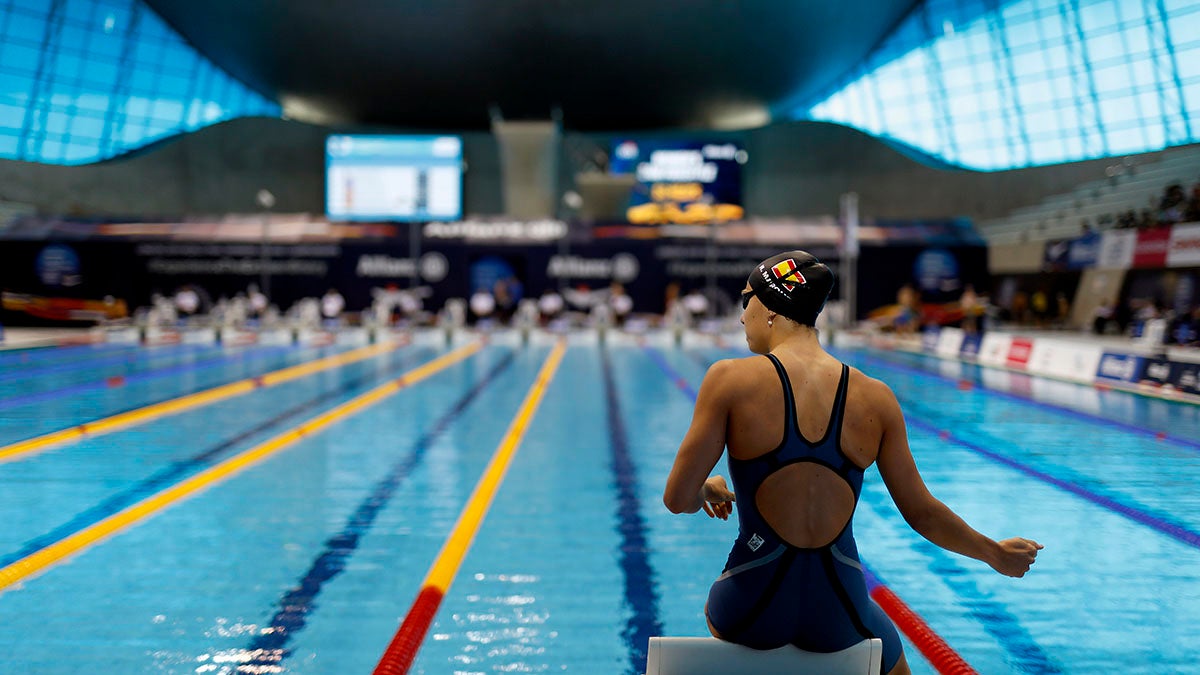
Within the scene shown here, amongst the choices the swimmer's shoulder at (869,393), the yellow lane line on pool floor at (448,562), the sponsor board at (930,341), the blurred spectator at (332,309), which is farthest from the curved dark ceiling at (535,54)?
the swimmer's shoulder at (869,393)

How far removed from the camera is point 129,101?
32.4m

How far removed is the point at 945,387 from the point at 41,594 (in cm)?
999

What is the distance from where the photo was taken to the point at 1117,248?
2092cm

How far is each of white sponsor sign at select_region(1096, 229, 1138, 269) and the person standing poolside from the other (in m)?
21.3

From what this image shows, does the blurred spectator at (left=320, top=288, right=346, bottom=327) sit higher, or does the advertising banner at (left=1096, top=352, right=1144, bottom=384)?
the blurred spectator at (left=320, top=288, right=346, bottom=327)

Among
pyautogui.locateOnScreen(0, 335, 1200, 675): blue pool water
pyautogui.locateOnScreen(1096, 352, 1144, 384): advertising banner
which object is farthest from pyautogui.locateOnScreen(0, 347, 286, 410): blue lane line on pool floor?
pyautogui.locateOnScreen(1096, 352, 1144, 384): advertising banner

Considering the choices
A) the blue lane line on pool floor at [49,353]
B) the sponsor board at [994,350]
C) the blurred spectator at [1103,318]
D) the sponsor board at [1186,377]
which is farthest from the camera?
the blurred spectator at [1103,318]

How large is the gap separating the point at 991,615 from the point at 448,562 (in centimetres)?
216

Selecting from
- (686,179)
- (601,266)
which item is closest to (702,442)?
(601,266)

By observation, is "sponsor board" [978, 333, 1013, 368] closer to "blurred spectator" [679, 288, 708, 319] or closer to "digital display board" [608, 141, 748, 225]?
"blurred spectator" [679, 288, 708, 319]

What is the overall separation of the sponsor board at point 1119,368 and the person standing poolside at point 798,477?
10967mm

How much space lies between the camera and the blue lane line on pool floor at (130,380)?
9547mm

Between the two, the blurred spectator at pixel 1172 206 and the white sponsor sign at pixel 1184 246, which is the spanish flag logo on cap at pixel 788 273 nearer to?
the white sponsor sign at pixel 1184 246

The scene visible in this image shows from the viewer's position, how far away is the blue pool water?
3197mm
